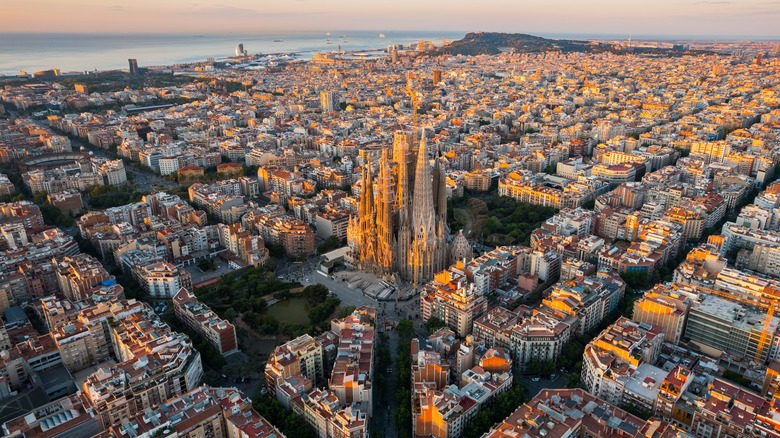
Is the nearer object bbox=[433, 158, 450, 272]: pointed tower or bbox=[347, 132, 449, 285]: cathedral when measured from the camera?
bbox=[347, 132, 449, 285]: cathedral

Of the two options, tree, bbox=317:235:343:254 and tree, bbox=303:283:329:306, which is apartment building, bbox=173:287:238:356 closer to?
tree, bbox=303:283:329:306

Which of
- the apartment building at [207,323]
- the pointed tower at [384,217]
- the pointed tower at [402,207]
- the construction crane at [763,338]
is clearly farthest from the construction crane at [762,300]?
the apartment building at [207,323]

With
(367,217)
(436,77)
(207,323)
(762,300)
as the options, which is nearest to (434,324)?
(367,217)

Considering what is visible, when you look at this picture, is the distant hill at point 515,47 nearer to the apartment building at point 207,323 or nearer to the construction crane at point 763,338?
the apartment building at point 207,323

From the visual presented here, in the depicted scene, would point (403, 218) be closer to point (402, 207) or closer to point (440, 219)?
point (402, 207)

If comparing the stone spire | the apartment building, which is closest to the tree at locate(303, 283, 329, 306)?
the apartment building

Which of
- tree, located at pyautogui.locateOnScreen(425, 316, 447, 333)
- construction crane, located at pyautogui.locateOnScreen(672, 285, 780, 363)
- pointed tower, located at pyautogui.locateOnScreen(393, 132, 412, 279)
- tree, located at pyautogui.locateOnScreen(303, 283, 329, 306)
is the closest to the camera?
construction crane, located at pyautogui.locateOnScreen(672, 285, 780, 363)

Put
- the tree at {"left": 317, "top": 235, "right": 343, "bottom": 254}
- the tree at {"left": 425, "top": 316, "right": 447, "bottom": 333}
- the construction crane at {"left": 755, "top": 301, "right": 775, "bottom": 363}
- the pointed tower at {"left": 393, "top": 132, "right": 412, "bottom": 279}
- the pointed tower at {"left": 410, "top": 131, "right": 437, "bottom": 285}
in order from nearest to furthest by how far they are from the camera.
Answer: the construction crane at {"left": 755, "top": 301, "right": 775, "bottom": 363}, the tree at {"left": 425, "top": 316, "right": 447, "bottom": 333}, the pointed tower at {"left": 410, "top": 131, "right": 437, "bottom": 285}, the pointed tower at {"left": 393, "top": 132, "right": 412, "bottom": 279}, the tree at {"left": 317, "top": 235, "right": 343, "bottom": 254}
